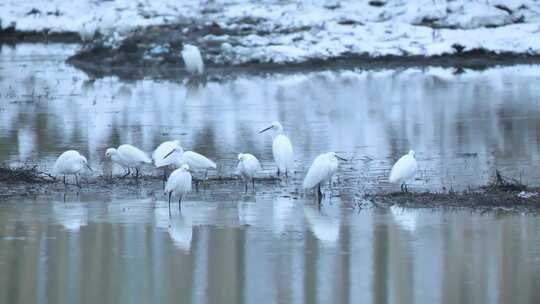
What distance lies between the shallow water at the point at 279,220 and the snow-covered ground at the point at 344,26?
28.4ft

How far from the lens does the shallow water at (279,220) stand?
363 inches

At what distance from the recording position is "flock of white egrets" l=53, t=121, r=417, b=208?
12.5m

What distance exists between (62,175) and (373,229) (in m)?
4.58

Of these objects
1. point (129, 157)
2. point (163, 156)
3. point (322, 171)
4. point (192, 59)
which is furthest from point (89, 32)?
point (322, 171)

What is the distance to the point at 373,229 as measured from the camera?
1123 centimetres

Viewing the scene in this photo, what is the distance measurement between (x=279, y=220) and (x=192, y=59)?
18147mm

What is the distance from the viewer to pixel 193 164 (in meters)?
13.7

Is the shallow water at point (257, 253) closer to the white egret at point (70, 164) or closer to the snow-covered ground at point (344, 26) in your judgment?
the white egret at point (70, 164)

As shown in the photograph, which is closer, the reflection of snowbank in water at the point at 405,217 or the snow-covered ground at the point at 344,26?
the reflection of snowbank in water at the point at 405,217

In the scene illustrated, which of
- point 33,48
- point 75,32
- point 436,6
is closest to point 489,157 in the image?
point 436,6

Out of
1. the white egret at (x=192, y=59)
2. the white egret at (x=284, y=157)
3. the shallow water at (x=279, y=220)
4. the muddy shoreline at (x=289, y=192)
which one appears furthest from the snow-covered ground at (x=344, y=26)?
the muddy shoreline at (x=289, y=192)

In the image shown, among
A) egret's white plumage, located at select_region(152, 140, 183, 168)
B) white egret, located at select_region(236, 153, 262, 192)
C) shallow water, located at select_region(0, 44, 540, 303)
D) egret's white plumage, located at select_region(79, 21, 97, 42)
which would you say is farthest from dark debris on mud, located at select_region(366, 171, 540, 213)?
egret's white plumage, located at select_region(79, 21, 97, 42)

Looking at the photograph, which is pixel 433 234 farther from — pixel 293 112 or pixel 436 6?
pixel 436 6

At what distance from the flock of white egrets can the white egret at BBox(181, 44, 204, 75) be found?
1436 cm
